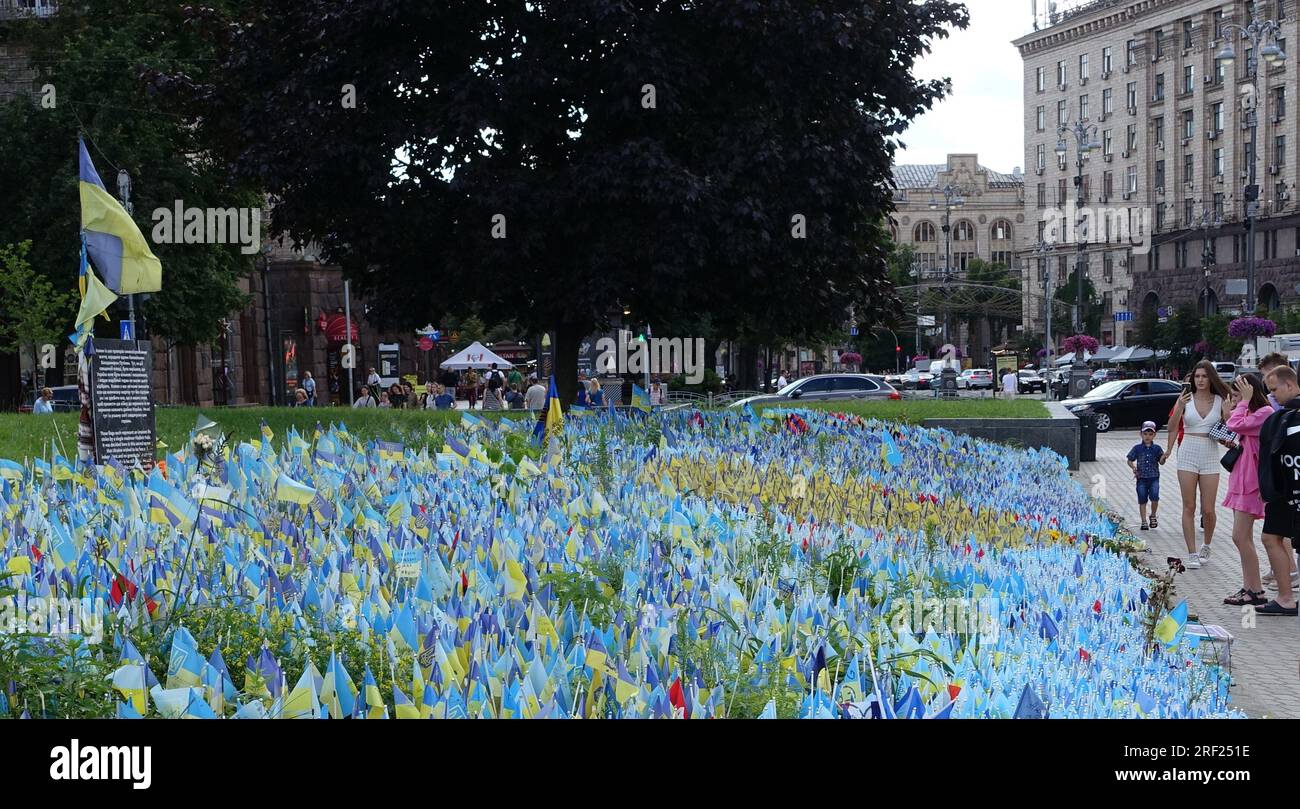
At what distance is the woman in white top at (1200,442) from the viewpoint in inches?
468

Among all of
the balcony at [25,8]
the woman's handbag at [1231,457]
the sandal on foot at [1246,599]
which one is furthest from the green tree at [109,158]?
the sandal on foot at [1246,599]

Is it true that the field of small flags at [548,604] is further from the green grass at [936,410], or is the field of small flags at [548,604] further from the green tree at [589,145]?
the green grass at [936,410]

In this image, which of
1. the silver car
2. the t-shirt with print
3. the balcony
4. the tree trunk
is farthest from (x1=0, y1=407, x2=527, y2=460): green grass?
the balcony

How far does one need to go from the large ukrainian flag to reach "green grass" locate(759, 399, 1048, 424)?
12.5 meters

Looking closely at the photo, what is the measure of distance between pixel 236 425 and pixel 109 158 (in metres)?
20.5

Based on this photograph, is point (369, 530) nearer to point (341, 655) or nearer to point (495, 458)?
point (341, 655)

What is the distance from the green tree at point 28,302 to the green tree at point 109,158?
0.59 meters

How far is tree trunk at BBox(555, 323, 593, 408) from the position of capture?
1895 centimetres

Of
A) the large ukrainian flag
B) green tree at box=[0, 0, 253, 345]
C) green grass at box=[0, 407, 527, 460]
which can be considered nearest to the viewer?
the large ukrainian flag

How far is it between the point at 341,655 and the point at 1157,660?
9.07ft

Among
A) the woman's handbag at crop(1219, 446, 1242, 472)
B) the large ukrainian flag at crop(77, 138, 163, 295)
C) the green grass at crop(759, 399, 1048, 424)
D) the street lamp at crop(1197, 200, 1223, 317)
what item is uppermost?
the street lamp at crop(1197, 200, 1223, 317)

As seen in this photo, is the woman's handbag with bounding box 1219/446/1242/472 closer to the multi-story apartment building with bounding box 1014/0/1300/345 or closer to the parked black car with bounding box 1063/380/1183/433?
the parked black car with bounding box 1063/380/1183/433

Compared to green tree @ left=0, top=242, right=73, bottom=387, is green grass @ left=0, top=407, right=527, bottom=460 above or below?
below
